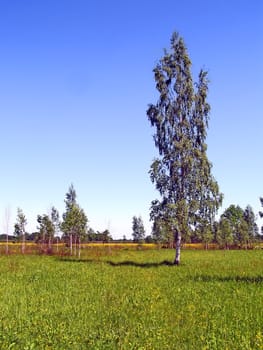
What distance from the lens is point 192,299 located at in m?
14.4

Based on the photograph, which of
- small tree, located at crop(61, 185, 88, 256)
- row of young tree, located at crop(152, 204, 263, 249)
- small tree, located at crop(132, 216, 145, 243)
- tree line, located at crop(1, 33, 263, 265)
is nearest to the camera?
tree line, located at crop(1, 33, 263, 265)

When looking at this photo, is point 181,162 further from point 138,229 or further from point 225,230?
point 138,229

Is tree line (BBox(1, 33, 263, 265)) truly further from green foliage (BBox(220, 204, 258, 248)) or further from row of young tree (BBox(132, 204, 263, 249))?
green foliage (BBox(220, 204, 258, 248))

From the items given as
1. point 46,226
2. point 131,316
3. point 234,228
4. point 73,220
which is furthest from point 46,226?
point 131,316

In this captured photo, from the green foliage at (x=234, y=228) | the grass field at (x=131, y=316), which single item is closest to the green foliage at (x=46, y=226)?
the green foliage at (x=234, y=228)

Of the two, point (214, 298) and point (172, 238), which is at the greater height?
point (172, 238)

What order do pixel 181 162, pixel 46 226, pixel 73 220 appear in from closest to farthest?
pixel 181 162 → pixel 73 220 → pixel 46 226

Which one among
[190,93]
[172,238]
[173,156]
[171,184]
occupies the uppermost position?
[190,93]

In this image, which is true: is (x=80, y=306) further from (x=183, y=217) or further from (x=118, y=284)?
(x=183, y=217)

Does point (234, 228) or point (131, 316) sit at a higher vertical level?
point (234, 228)

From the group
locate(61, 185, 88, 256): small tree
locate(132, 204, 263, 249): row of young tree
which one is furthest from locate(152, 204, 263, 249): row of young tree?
locate(61, 185, 88, 256): small tree

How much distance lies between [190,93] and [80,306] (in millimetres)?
27802

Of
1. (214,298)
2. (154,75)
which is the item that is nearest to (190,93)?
(154,75)

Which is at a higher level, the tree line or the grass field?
the tree line
